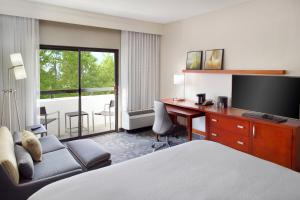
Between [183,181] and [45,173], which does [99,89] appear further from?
[183,181]

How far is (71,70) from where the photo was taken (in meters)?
4.49

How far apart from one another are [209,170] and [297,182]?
632 millimetres

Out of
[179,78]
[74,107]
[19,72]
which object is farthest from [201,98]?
[19,72]

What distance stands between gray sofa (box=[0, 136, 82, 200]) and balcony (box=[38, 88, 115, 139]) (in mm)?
1621

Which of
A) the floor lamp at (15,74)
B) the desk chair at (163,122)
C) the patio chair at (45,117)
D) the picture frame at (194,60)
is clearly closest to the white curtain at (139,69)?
the picture frame at (194,60)

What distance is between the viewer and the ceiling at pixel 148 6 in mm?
3686

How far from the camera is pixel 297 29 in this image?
310cm

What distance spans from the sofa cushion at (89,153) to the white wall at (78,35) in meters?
2.16

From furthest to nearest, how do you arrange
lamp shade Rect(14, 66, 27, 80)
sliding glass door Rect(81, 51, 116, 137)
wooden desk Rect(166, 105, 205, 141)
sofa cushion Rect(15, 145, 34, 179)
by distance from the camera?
sliding glass door Rect(81, 51, 116, 137), wooden desk Rect(166, 105, 205, 141), lamp shade Rect(14, 66, 27, 80), sofa cushion Rect(15, 145, 34, 179)

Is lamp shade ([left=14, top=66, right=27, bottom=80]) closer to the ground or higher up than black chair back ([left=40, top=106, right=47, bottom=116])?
higher up

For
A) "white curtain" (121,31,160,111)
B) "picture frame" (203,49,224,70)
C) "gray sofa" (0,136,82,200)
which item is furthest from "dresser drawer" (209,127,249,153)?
"gray sofa" (0,136,82,200)

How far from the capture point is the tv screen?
9.55ft

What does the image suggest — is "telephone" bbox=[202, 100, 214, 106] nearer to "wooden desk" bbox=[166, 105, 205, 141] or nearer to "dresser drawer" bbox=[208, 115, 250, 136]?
"wooden desk" bbox=[166, 105, 205, 141]

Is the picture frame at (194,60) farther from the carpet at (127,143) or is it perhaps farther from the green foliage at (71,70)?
the green foliage at (71,70)
